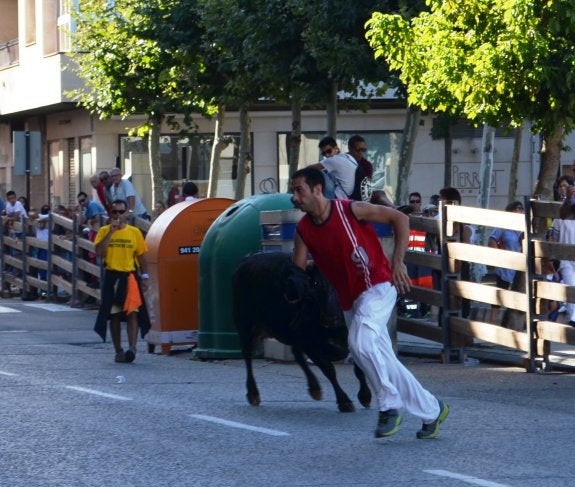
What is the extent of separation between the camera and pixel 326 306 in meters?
10.7

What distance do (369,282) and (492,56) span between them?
8.71 meters

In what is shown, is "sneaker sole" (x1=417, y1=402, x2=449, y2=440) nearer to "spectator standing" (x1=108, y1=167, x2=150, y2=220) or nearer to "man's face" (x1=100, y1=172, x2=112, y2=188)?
"spectator standing" (x1=108, y1=167, x2=150, y2=220)

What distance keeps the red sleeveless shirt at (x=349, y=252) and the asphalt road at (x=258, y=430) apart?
1.01 meters

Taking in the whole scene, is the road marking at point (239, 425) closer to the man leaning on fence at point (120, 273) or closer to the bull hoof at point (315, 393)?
the bull hoof at point (315, 393)

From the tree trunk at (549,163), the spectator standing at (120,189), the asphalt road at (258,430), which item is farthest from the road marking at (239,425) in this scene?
the spectator standing at (120,189)

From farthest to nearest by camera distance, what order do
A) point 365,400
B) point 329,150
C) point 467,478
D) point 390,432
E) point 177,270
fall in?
point 177,270 → point 329,150 → point 365,400 → point 390,432 → point 467,478

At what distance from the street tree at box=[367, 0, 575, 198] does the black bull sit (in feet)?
21.7

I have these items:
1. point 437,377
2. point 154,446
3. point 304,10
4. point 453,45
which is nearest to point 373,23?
point 453,45

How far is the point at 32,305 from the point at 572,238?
12.4 meters

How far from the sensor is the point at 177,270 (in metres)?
16.0

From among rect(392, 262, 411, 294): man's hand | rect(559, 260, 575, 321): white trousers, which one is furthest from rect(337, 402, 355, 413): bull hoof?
rect(559, 260, 575, 321): white trousers

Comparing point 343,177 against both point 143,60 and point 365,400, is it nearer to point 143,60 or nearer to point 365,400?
point 365,400

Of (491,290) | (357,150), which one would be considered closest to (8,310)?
(357,150)

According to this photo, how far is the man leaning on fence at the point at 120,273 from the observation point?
598 inches
